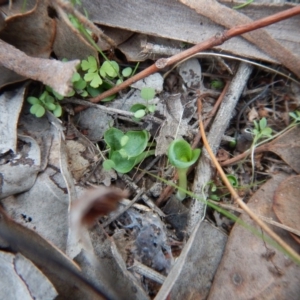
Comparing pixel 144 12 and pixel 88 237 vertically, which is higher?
pixel 144 12

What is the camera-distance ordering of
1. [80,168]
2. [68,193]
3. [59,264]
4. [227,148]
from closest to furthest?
[59,264] → [68,193] → [80,168] → [227,148]

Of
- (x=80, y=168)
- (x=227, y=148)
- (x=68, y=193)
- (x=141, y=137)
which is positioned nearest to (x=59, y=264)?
(x=68, y=193)

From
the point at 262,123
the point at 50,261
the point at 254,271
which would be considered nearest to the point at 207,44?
the point at 262,123

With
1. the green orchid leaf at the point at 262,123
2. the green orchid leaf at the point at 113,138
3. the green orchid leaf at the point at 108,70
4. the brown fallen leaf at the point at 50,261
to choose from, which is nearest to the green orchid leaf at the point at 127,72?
the green orchid leaf at the point at 108,70

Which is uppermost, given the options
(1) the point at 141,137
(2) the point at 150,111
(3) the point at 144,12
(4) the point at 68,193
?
(3) the point at 144,12

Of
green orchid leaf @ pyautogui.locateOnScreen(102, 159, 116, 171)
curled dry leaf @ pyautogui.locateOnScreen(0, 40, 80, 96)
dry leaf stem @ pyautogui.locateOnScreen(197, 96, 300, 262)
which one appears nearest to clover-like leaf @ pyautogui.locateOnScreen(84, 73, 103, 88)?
curled dry leaf @ pyautogui.locateOnScreen(0, 40, 80, 96)

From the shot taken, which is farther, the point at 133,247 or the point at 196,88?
the point at 196,88

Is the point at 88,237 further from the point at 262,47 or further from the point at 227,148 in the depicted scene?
the point at 262,47
